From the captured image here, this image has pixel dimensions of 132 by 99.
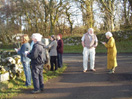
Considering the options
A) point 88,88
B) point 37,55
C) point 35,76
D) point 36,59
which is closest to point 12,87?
point 35,76

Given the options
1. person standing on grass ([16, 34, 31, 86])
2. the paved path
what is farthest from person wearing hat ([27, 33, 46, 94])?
person standing on grass ([16, 34, 31, 86])

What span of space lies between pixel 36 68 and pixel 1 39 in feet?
107

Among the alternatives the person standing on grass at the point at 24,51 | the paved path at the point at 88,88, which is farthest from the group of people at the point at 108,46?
the person standing on grass at the point at 24,51

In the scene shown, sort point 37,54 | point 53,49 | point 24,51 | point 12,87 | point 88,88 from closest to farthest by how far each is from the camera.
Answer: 1. point 37,54
2. point 88,88
3. point 24,51
4. point 12,87
5. point 53,49

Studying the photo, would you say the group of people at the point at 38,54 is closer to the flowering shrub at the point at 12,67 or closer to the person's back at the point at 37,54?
the person's back at the point at 37,54

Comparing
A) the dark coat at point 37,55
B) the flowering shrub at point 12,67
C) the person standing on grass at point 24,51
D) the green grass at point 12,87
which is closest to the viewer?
the dark coat at point 37,55

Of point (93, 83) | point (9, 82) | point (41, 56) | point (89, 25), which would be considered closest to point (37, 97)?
point (41, 56)

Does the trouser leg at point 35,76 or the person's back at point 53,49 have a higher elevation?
the person's back at point 53,49

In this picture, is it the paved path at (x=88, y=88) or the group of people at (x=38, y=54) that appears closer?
the paved path at (x=88, y=88)

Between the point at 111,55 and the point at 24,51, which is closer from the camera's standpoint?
the point at 24,51

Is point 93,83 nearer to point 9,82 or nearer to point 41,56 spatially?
point 41,56

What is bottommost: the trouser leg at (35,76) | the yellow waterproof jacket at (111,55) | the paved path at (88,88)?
the paved path at (88,88)

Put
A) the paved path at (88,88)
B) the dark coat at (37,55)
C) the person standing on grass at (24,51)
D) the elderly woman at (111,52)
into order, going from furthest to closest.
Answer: the elderly woman at (111,52) < the person standing on grass at (24,51) < the dark coat at (37,55) < the paved path at (88,88)

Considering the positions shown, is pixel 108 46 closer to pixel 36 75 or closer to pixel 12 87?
pixel 36 75
